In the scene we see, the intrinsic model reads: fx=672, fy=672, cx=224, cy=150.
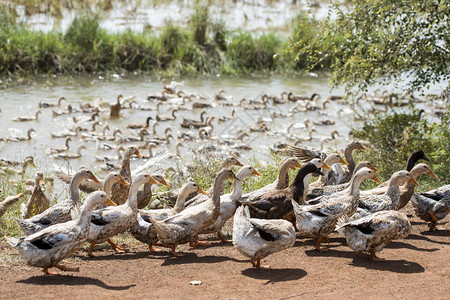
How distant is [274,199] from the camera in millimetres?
9641

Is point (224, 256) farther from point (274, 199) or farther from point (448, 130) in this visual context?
point (448, 130)

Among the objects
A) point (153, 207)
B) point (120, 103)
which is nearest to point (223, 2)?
point (120, 103)

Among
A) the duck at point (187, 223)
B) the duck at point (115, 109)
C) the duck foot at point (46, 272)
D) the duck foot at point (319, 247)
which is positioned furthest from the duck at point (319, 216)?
the duck at point (115, 109)

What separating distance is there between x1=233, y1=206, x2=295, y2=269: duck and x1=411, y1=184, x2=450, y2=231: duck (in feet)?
9.66

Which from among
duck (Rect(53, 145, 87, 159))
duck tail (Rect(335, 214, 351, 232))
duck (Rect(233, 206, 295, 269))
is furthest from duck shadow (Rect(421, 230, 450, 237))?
duck (Rect(53, 145, 87, 159))

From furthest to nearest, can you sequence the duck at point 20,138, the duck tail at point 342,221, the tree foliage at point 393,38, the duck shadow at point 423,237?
the duck at point 20,138 < the tree foliage at point 393,38 < the duck shadow at point 423,237 < the duck tail at point 342,221

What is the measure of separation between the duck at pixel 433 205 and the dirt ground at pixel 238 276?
0.88 metres

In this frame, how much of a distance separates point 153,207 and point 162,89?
13640 mm

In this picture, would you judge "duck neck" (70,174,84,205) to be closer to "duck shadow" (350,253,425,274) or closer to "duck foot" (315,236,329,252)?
"duck foot" (315,236,329,252)

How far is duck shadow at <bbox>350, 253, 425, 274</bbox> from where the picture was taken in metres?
8.22

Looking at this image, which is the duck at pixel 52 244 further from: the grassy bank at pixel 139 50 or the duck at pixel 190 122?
the grassy bank at pixel 139 50

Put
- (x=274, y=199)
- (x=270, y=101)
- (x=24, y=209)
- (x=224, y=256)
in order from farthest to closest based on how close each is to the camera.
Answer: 1. (x=270, y=101)
2. (x=24, y=209)
3. (x=274, y=199)
4. (x=224, y=256)

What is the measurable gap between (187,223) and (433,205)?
3.89m

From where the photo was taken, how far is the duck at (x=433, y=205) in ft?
33.3
